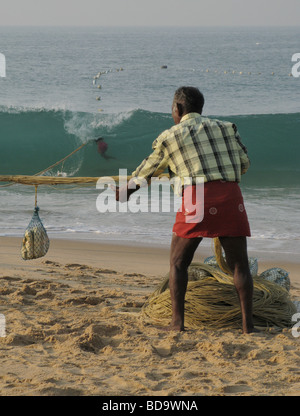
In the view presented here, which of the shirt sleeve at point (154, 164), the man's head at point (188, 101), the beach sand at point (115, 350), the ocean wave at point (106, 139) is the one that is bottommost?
the beach sand at point (115, 350)

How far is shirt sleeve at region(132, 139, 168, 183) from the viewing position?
4.05m

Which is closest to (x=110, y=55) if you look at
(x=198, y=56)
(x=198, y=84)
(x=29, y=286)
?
(x=198, y=56)

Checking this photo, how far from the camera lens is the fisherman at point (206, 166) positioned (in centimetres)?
398

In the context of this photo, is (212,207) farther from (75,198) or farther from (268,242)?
(75,198)

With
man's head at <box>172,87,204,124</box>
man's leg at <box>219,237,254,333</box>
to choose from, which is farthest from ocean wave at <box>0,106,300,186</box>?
man's head at <box>172,87,204,124</box>

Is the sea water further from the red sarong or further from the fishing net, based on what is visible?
the red sarong

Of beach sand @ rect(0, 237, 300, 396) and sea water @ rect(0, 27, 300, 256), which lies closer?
beach sand @ rect(0, 237, 300, 396)

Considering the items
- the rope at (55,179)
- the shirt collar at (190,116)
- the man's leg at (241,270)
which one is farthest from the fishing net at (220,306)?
the shirt collar at (190,116)

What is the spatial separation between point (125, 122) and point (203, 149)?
18542 mm

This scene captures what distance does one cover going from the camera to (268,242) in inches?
344

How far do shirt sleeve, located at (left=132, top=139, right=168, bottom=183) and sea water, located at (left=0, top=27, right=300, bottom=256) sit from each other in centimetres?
194

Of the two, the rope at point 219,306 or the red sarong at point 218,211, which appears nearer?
the red sarong at point 218,211

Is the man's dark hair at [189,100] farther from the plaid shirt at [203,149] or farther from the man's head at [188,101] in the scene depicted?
the plaid shirt at [203,149]

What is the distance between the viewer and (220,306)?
15.1 feet
